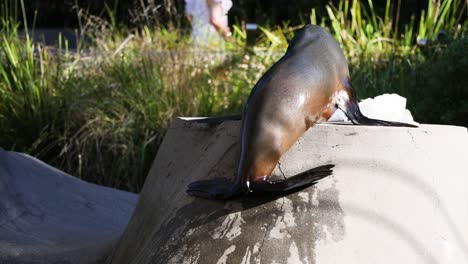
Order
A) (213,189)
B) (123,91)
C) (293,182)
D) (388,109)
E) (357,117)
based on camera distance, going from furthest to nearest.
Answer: (123,91), (388,109), (357,117), (213,189), (293,182)

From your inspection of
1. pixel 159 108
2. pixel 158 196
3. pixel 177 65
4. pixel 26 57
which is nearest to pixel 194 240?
pixel 158 196

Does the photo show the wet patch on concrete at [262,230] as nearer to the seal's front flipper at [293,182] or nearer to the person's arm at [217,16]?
the seal's front flipper at [293,182]

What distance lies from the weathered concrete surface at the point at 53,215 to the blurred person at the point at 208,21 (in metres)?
3.13

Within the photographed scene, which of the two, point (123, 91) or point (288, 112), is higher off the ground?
point (288, 112)

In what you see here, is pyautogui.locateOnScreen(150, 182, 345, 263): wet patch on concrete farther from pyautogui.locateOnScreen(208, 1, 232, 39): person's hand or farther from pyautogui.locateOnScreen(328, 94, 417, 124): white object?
pyautogui.locateOnScreen(208, 1, 232, 39): person's hand

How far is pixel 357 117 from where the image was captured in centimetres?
273

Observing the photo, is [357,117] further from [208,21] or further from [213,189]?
[208,21]

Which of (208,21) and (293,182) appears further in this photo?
(208,21)

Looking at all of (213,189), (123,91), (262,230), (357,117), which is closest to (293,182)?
(262,230)

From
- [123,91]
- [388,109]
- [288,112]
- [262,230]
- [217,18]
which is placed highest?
[288,112]

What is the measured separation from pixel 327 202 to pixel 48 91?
15.6 feet

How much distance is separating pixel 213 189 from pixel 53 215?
203 cm

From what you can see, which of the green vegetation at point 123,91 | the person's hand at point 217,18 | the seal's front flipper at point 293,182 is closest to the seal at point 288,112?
the seal's front flipper at point 293,182

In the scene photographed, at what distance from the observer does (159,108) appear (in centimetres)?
640
